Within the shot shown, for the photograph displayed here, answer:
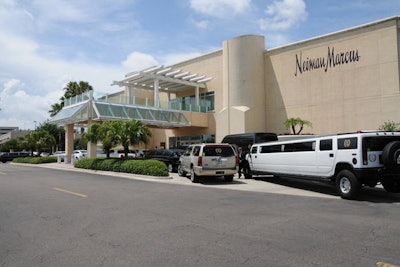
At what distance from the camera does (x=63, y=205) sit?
1041 cm

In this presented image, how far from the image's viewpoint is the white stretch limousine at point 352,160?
446 inches

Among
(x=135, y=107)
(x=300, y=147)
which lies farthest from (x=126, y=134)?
(x=300, y=147)

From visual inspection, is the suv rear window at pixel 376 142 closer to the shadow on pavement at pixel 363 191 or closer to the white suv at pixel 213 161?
the shadow on pavement at pixel 363 191

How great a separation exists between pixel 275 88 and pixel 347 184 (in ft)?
79.8

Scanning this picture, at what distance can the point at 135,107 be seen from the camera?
34.2 m

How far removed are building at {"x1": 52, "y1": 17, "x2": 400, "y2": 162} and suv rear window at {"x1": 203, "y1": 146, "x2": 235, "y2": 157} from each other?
52.6 ft

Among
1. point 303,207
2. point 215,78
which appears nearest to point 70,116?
point 215,78

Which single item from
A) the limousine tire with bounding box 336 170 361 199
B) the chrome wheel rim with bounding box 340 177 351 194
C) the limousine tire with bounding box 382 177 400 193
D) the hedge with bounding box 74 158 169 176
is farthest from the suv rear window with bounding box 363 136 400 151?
the hedge with bounding box 74 158 169 176

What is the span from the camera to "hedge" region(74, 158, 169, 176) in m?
20.0

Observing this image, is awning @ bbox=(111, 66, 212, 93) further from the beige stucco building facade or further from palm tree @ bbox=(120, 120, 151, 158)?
palm tree @ bbox=(120, 120, 151, 158)

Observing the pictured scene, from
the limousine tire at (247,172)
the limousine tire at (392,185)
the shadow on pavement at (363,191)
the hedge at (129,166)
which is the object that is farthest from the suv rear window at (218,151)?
the limousine tire at (392,185)

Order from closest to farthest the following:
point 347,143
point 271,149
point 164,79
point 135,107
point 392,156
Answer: point 392,156 → point 347,143 → point 271,149 → point 135,107 → point 164,79

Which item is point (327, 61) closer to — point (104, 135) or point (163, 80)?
point (163, 80)

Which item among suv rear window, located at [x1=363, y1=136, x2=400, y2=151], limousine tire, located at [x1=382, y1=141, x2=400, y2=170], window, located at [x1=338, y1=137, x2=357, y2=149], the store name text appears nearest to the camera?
limousine tire, located at [x1=382, y1=141, x2=400, y2=170]
